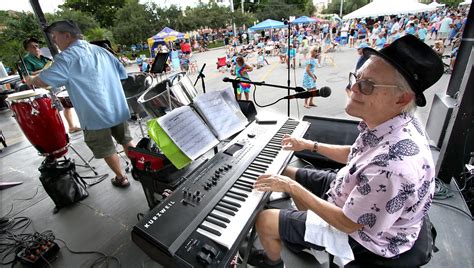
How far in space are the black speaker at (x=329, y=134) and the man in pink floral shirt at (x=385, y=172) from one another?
1314 millimetres

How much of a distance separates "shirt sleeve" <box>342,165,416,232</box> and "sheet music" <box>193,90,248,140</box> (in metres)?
1.00


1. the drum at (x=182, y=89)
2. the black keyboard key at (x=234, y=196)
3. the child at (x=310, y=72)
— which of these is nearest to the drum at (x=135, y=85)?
the drum at (x=182, y=89)

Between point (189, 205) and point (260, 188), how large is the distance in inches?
14.9

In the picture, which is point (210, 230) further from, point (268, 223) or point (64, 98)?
point (64, 98)

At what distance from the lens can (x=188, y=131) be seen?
1.54 m

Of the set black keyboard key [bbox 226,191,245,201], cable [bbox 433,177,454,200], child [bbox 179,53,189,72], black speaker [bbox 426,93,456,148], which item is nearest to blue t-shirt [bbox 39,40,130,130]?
black keyboard key [bbox 226,191,245,201]

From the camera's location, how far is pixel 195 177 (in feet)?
4.51

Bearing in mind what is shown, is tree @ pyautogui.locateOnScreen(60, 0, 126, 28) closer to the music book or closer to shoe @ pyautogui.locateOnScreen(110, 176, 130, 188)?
shoe @ pyautogui.locateOnScreen(110, 176, 130, 188)

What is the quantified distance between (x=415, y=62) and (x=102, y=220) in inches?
111

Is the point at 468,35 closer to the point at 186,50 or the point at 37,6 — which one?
the point at 37,6

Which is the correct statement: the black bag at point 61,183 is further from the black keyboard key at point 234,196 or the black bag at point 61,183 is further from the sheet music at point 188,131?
the black keyboard key at point 234,196

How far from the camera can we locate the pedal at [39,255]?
189cm

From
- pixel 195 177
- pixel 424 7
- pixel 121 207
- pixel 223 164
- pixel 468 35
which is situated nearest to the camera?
pixel 195 177

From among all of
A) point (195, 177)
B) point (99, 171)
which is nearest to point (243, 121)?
point (195, 177)
